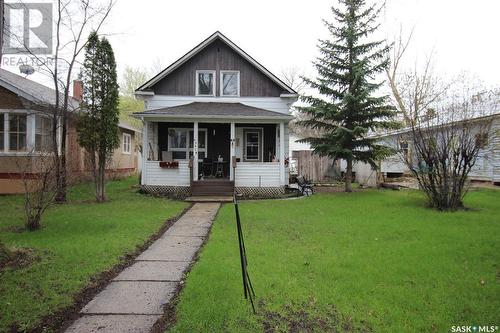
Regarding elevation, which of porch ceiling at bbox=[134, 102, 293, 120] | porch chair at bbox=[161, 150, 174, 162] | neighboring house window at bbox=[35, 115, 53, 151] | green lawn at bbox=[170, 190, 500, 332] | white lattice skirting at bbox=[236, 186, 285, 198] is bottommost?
green lawn at bbox=[170, 190, 500, 332]

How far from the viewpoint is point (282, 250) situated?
6.46 metres

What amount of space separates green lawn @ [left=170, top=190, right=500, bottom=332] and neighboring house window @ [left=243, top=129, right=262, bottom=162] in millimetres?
8385

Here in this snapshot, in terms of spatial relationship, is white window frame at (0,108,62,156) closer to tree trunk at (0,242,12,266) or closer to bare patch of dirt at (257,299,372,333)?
tree trunk at (0,242,12,266)

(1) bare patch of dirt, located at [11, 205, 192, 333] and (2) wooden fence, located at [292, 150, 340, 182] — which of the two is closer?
(1) bare patch of dirt, located at [11, 205, 192, 333]

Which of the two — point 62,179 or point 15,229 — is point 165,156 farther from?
point 15,229

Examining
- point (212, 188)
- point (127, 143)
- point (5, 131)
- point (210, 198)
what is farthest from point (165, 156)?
point (127, 143)

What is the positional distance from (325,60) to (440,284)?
42.2 ft

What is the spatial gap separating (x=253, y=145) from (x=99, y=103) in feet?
24.6

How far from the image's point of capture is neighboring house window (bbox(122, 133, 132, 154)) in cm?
2491

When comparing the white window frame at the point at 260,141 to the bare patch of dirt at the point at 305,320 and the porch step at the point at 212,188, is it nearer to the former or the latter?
the porch step at the point at 212,188

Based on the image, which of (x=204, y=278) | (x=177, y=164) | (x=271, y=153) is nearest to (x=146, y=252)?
(x=204, y=278)

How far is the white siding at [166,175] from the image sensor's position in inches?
604

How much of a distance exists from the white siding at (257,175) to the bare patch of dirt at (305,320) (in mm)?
11381

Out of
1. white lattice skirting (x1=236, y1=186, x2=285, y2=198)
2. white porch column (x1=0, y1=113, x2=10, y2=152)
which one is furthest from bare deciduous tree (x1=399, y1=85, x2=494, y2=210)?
white porch column (x1=0, y1=113, x2=10, y2=152)
